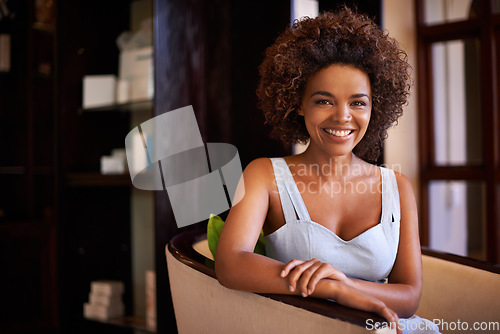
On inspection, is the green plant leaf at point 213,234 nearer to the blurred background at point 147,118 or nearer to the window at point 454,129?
the blurred background at point 147,118

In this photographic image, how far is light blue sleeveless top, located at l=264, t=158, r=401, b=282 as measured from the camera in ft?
4.34

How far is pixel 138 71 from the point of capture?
8.89ft

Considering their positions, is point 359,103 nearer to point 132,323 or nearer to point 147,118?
point 147,118

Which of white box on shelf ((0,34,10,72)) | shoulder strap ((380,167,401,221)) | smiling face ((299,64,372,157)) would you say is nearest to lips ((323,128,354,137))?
smiling face ((299,64,372,157))

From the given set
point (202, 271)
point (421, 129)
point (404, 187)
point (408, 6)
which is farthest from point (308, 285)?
point (408, 6)

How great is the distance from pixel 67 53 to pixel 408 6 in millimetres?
2093

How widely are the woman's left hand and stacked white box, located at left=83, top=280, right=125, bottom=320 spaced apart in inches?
81.8

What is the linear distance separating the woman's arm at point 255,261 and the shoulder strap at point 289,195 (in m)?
0.02

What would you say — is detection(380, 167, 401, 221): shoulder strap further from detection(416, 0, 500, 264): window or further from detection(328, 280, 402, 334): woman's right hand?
detection(416, 0, 500, 264): window

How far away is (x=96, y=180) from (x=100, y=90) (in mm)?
551

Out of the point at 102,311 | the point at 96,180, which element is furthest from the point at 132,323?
the point at 96,180

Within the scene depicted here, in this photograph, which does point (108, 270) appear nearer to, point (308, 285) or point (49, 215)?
point (49, 215)

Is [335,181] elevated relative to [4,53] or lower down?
lower down

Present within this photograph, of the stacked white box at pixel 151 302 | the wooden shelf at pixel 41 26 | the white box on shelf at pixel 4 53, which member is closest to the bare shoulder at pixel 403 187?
the stacked white box at pixel 151 302
